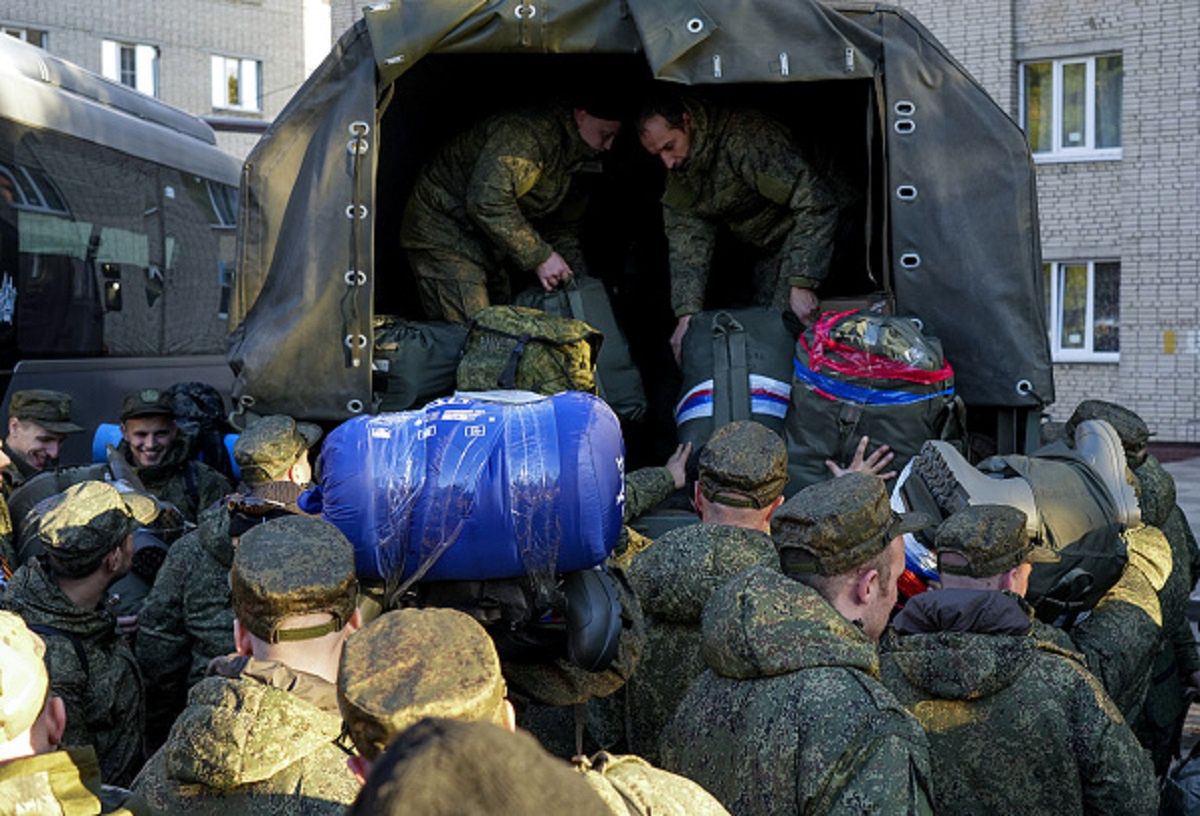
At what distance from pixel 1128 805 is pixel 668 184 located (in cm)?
388

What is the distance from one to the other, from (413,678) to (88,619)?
269cm

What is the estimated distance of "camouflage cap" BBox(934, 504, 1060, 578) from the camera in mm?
3930

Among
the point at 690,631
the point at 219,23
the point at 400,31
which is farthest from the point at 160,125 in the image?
the point at 219,23

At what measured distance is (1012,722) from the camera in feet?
11.4

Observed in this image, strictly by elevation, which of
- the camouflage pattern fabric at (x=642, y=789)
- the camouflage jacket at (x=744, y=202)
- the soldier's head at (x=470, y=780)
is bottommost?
the camouflage pattern fabric at (x=642, y=789)

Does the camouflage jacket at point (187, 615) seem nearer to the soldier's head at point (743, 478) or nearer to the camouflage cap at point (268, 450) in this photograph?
the camouflage cap at point (268, 450)

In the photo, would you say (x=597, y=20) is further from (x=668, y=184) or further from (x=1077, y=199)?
(x=1077, y=199)

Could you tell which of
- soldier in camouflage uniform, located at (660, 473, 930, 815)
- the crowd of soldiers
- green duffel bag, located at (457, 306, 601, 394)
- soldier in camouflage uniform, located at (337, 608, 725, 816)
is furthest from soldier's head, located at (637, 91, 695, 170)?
soldier in camouflage uniform, located at (337, 608, 725, 816)

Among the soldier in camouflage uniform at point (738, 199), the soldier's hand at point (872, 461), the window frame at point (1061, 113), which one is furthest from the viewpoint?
the window frame at point (1061, 113)

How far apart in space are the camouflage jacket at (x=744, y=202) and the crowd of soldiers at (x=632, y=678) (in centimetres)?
184

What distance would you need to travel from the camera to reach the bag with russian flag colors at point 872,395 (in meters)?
5.40

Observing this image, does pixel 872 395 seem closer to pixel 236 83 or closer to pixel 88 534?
pixel 88 534

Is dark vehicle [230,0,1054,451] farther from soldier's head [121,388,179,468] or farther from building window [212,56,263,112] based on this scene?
building window [212,56,263,112]

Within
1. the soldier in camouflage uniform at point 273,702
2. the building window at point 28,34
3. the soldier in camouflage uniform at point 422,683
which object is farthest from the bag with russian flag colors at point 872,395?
the building window at point 28,34
